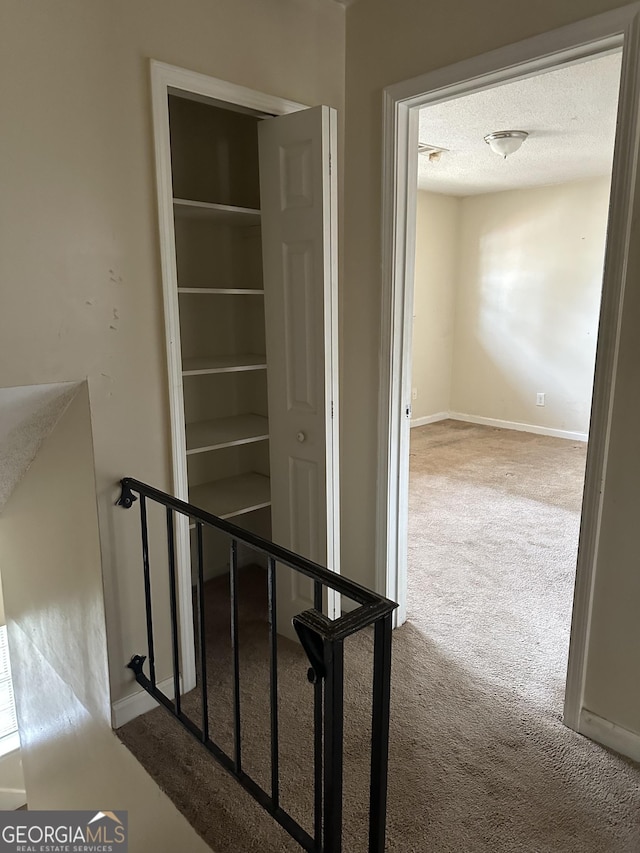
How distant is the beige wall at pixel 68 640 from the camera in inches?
81.4

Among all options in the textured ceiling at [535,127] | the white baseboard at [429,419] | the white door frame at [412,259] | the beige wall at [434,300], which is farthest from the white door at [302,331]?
the white baseboard at [429,419]

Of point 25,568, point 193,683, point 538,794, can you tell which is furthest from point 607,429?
point 25,568

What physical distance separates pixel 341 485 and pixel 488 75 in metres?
Result: 1.74

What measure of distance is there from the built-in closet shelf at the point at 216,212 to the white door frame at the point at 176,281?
8.8 inches

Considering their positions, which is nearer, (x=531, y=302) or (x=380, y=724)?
(x=380, y=724)

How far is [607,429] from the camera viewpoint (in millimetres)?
1872

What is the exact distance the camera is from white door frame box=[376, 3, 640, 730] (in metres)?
1.72

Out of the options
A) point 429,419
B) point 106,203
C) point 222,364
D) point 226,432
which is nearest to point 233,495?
point 226,432

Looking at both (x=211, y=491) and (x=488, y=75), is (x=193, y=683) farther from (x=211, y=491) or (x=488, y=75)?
(x=488, y=75)

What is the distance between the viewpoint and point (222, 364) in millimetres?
2623

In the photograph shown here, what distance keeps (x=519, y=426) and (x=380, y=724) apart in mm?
5576

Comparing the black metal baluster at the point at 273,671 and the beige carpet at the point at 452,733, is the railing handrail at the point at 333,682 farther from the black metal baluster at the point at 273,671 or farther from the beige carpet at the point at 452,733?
the beige carpet at the point at 452,733

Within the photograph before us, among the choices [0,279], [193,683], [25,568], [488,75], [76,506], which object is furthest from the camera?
[25,568]

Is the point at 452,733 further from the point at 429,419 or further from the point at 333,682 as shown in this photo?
the point at 429,419
